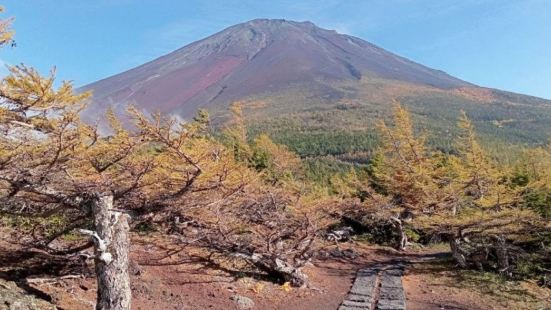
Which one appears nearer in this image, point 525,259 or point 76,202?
point 76,202

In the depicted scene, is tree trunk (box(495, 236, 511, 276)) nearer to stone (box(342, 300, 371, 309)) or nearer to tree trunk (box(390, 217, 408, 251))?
stone (box(342, 300, 371, 309))

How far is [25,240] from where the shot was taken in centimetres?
906

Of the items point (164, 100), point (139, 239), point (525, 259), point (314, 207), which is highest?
point (164, 100)

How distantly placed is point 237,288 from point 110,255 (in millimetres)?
4353

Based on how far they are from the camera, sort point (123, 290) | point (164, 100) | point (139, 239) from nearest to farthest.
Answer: point (123, 290) → point (139, 239) → point (164, 100)

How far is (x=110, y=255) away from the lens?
22.1 feet

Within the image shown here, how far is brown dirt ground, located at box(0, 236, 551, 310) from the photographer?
8.19 m

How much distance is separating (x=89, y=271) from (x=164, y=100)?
469ft

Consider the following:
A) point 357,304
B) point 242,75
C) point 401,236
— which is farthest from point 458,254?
point 242,75

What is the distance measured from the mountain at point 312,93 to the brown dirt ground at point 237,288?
57.8m

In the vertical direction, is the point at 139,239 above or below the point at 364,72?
below

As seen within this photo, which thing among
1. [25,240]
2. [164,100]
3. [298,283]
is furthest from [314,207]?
[164,100]

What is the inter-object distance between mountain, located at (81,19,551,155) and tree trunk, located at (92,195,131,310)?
61.1 m

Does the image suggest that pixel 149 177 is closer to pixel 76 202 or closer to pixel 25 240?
pixel 76 202
